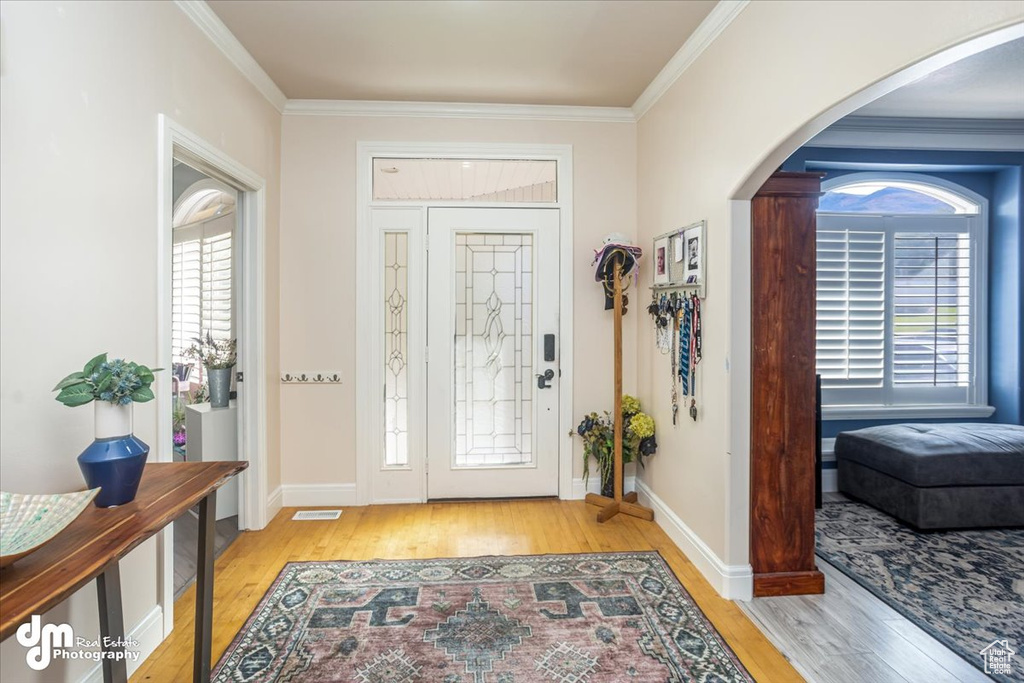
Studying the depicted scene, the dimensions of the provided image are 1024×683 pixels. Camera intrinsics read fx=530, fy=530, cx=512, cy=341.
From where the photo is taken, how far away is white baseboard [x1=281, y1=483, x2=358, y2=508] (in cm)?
370

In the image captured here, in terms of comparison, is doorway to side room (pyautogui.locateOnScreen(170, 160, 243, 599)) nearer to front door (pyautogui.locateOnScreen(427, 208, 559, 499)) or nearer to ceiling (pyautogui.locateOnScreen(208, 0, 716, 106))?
ceiling (pyautogui.locateOnScreen(208, 0, 716, 106))

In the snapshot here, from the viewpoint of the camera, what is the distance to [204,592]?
5.76 ft

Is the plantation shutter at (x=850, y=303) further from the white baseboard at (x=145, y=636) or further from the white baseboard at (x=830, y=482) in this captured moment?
the white baseboard at (x=145, y=636)

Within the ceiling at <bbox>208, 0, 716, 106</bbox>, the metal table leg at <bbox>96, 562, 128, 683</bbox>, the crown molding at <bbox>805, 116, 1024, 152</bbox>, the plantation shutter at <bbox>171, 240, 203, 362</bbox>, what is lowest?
the metal table leg at <bbox>96, 562, 128, 683</bbox>

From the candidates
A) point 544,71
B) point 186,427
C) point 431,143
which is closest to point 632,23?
point 544,71

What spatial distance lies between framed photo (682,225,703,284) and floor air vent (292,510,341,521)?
2.69 m

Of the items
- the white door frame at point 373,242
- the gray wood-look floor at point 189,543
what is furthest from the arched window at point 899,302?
the gray wood-look floor at point 189,543

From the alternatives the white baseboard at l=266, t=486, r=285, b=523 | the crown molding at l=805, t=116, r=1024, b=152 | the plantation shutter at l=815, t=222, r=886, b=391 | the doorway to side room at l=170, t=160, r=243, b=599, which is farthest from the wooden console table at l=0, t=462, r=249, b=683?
the crown molding at l=805, t=116, r=1024, b=152

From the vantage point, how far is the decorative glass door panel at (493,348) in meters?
3.79

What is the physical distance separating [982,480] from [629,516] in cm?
210

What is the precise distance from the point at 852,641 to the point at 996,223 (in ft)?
12.5

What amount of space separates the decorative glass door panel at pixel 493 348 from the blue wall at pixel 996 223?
7.39 ft

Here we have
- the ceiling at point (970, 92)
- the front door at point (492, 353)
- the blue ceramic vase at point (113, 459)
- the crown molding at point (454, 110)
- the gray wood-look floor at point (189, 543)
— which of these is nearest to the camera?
the blue ceramic vase at point (113, 459)

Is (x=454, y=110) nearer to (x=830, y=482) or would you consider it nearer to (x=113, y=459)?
(x=113, y=459)
